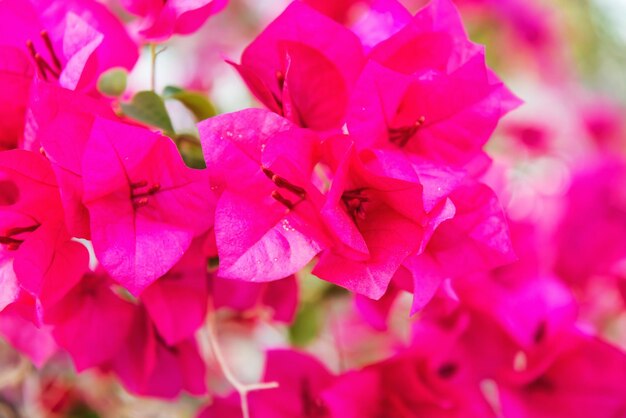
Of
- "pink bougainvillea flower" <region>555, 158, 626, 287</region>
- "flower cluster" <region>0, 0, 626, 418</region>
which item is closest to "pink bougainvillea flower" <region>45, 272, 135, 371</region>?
"flower cluster" <region>0, 0, 626, 418</region>

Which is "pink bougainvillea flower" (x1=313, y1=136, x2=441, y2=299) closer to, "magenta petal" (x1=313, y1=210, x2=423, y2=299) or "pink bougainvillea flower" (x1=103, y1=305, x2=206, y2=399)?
"magenta petal" (x1=313, y1=210, x2=423, y2=299)

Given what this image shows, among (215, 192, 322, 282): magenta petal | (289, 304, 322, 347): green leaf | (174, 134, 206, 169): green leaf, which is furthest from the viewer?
(289, 304, 322, 347): green leaf

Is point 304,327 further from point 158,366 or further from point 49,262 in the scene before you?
point 49,262

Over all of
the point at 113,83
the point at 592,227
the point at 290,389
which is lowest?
the point at 592,227

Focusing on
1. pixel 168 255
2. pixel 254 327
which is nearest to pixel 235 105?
pixel 254 327

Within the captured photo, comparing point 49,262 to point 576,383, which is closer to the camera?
point 49,262

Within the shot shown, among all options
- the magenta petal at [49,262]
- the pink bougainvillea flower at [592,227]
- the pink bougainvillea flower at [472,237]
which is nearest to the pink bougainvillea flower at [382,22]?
the pink bougainvillea flower at [472,237]

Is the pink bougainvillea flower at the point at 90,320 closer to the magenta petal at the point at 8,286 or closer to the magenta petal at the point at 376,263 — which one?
the magenta petal at the point at 8,286

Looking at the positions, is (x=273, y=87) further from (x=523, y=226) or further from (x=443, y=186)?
(x=523, y=226)

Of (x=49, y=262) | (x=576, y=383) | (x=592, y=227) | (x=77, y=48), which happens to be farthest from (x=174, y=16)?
(x=592, y=227)
